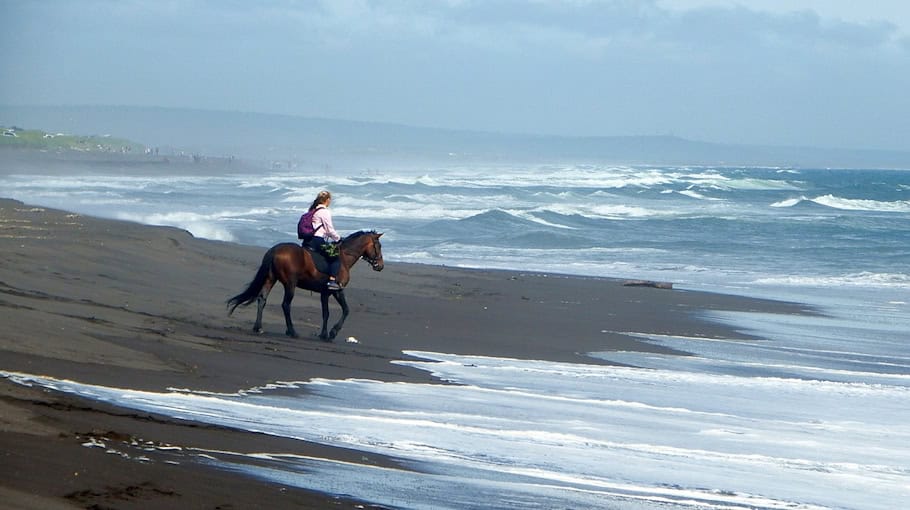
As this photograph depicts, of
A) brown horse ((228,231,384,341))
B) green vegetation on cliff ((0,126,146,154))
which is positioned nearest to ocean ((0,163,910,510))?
brown horse ((228,231,384,341))

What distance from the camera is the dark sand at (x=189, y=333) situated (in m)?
5.37

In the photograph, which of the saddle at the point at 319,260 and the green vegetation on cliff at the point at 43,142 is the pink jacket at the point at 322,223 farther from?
the green vegetation on cliff at the point at 43,142

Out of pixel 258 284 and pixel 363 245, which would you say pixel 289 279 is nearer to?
pixel 258 284

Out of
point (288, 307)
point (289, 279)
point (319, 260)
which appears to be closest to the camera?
point (288, 307)

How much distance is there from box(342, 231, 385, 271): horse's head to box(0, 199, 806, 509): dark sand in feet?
2.72

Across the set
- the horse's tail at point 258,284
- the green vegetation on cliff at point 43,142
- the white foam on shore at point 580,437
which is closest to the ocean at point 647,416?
the white foam on shore at point 580,437

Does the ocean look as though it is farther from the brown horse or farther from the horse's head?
the horse's head

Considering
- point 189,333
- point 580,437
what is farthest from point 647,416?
point 189,333

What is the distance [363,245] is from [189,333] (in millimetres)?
2714

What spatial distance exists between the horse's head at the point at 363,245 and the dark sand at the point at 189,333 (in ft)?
2.72

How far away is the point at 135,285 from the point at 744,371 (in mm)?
6785

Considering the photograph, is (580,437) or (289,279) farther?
(289,279)

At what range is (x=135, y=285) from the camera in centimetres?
1433

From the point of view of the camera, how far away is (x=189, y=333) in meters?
11.1
